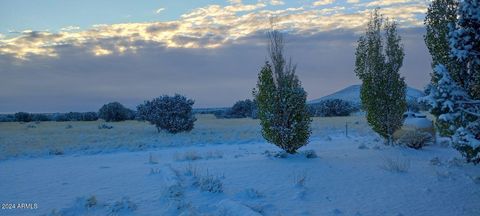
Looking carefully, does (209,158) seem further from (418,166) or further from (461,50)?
(461,50)

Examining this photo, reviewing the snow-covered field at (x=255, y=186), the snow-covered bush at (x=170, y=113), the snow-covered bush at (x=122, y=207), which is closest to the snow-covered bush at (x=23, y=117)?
the snow-covered bush at (x=170, y=113)

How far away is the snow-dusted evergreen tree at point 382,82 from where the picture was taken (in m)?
19.5

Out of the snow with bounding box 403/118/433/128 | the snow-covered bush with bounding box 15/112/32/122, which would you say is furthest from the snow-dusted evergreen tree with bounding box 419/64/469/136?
the snow-covered bush with bounding box 15/112/32/122

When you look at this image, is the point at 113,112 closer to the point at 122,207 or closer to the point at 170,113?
the point at 170,113

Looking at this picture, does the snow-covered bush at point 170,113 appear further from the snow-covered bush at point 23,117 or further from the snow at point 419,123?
the snow-covered bush at point 23,117

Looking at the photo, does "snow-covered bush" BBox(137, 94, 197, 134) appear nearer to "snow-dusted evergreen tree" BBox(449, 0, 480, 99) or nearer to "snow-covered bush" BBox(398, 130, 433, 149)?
"snow-covered bush" BBox(398, 130, 433, 149)

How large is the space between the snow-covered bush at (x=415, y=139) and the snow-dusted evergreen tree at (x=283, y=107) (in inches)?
191

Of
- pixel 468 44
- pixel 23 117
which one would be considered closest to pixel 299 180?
pixel 468 44

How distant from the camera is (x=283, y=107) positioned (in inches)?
625

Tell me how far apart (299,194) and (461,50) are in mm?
4379

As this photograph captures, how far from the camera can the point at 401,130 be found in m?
18.9

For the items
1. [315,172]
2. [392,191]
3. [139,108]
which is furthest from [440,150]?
[139,108]

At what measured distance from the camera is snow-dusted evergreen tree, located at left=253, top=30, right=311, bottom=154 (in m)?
15.8

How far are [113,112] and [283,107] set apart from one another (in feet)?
144
